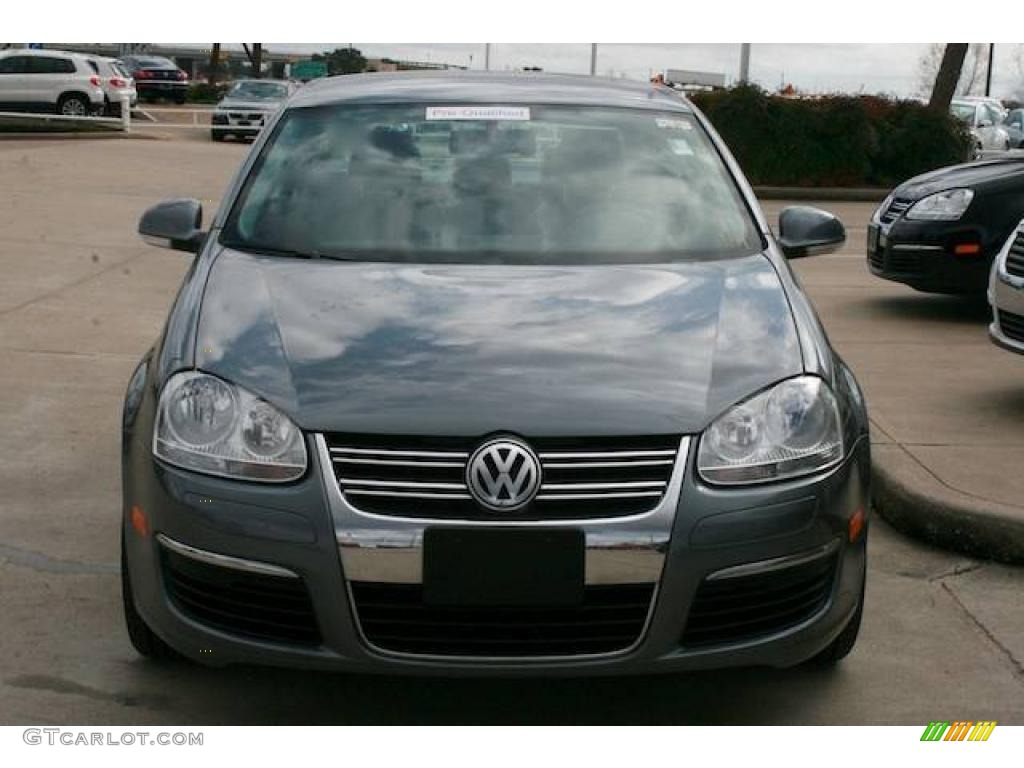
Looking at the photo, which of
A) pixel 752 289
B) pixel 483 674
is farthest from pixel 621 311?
pixel 483 674

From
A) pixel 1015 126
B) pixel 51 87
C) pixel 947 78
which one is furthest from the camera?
pixel 51 87

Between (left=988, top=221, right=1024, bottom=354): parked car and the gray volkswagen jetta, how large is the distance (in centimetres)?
311

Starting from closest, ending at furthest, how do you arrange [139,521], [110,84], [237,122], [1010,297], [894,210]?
1. [139,521]
2. [1010,297]
3. [894,210]
4. [237,122]
5. [110,84]

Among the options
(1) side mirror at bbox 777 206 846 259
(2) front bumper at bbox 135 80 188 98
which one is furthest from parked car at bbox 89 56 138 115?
(1) side mirror at bbox 777 206 846 259

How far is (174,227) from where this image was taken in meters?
5.38

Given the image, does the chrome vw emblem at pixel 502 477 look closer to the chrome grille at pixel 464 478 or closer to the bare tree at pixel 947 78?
the chrome grille at pixel 464 478

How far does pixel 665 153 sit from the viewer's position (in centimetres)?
527

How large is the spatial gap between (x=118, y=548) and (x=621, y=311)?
2094mm

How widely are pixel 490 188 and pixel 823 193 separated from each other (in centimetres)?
1802

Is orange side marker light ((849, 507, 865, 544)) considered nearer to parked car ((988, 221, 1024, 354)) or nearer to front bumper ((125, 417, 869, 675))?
front bumper ((125, 417, 869, 675))

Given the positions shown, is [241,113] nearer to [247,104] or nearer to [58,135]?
[247,104]

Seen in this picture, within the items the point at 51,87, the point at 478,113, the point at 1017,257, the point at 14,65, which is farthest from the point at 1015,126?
the point at 478,113

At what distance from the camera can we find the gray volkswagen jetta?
3.67 meters

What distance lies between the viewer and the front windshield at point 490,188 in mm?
4820
